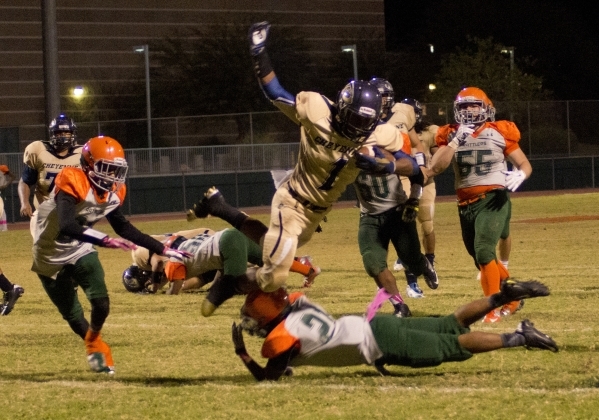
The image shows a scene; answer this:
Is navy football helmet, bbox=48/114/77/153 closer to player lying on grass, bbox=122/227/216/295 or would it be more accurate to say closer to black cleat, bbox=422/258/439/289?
player lying on grass, bbox=122/227/216/295

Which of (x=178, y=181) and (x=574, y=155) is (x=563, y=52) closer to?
(x=574, y=155)

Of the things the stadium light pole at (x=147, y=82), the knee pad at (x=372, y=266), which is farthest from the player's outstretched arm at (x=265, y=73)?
the stadium light pole at (x=147, y=82)

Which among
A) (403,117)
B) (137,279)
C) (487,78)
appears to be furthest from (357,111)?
(487,78)

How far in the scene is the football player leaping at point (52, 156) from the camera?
37.7 ft

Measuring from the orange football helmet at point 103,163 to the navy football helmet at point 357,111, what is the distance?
1.53 metres

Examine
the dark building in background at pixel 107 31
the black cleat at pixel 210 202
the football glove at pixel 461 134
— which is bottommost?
the black cleat at pixel 210 202

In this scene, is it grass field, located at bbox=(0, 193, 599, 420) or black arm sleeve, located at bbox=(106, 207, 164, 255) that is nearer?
grass field, located at bbox=(0, 193, 599, 420)

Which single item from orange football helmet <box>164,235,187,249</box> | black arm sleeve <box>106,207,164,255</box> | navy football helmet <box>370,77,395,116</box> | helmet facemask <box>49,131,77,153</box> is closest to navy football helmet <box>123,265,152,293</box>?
orange football helmet <box>164,235,187,249</box>

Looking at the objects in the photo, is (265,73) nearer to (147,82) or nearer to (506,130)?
(506,130)

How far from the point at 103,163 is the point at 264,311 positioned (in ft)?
5.46

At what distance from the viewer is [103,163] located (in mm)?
7453

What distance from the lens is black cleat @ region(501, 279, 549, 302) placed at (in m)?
6.41

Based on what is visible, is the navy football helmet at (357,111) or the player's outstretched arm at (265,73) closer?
the navy football helmet at (357,111)

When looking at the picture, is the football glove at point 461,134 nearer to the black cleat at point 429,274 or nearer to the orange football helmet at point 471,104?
the orange football helmet at point 471,104
